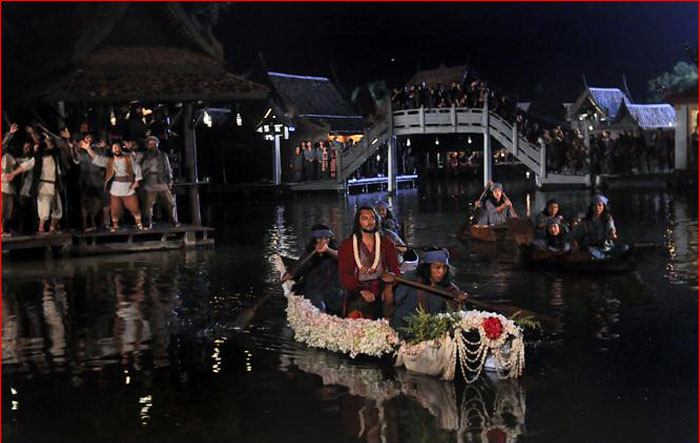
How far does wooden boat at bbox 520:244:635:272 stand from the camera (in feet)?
51.0

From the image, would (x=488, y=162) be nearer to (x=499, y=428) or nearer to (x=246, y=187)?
(x=246, y=187)

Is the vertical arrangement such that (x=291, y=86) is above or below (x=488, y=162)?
above

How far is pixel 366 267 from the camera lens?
10125 mm

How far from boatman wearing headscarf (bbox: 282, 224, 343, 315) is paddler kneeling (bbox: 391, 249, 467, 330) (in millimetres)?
1256

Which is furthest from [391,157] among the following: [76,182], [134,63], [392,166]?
[76,182]

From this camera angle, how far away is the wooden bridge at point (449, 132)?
40094mm

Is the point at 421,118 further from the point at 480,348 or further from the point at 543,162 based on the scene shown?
the point at 480,348

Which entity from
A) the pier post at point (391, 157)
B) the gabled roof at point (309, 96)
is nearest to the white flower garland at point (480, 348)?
the pier post at point (391, 157)

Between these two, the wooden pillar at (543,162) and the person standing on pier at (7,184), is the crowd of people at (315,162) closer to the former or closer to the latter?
the wooden pillar at (543,162)

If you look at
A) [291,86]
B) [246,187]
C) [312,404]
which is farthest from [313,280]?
[291,86]

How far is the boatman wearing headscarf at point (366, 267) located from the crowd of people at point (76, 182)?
11.0 meters

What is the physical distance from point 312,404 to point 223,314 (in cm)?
466

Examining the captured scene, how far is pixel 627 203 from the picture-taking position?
30.3 metres

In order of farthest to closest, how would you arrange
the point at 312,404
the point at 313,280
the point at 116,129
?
the point at 116,129 → the point at 313,280 → the point at 312,404
